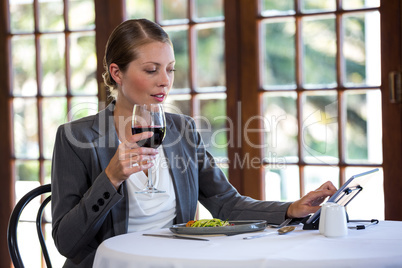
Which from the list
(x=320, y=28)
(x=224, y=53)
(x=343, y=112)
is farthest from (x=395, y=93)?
(x=224, y=53)

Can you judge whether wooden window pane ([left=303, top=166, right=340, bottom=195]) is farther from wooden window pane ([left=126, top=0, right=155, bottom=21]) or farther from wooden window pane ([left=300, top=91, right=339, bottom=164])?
wooden window pane ([left=126, top=0, right=155, bottom=21])

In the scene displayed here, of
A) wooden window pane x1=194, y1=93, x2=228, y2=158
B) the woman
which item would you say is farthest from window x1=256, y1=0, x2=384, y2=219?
the woman

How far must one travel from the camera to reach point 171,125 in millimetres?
2137

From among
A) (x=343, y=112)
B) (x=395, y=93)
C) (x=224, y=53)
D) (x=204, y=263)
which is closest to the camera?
(x=204, y=263)

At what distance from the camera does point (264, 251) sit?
126cm

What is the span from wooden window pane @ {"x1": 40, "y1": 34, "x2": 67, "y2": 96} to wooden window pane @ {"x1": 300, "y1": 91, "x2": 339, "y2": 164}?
1.52 metres

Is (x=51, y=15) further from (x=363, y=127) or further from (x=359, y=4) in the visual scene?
(x=363, y=127)

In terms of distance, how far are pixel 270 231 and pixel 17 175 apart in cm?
246

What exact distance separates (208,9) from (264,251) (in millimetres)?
2075

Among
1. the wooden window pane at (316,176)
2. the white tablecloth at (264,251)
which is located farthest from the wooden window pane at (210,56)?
the white tablecloth at (264,251)

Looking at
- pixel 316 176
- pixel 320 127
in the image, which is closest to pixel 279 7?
pixel 320 127

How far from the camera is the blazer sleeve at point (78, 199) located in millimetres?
1620

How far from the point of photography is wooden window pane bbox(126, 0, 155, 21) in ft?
10.6

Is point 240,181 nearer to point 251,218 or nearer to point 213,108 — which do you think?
point 213,108
